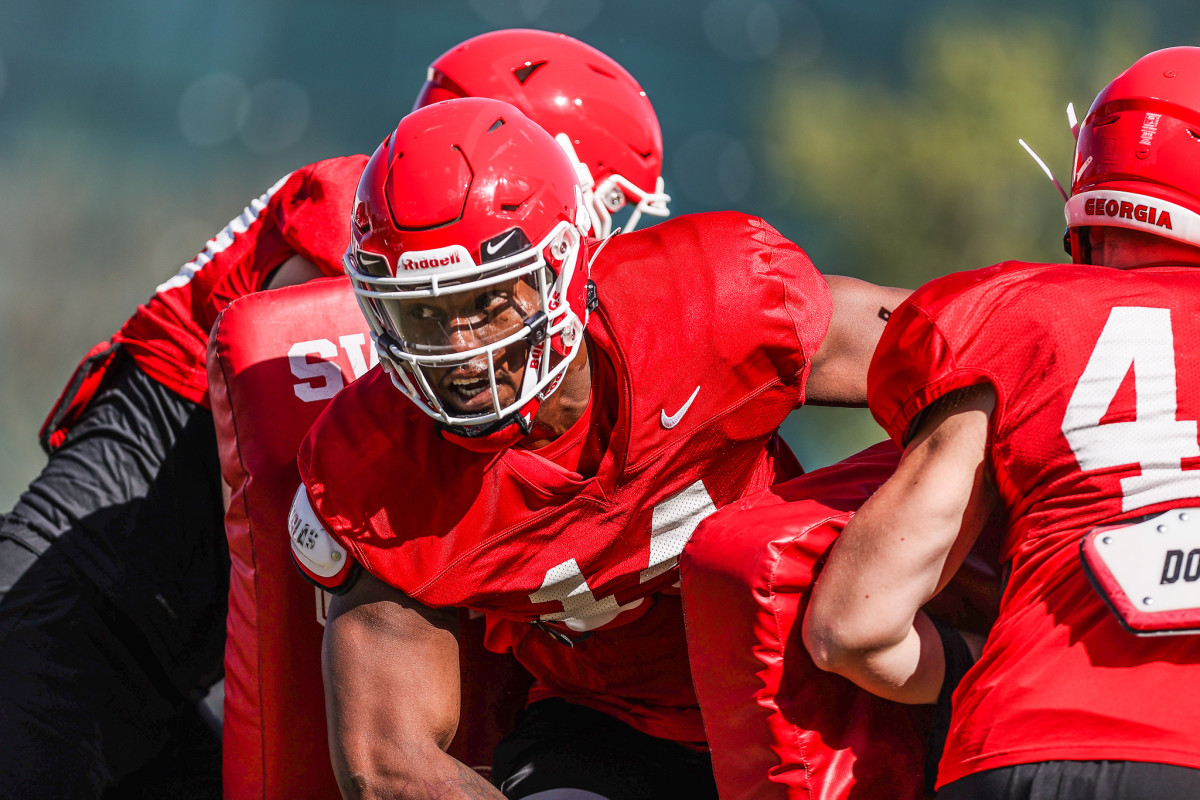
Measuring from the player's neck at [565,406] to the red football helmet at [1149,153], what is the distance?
764 millimetres

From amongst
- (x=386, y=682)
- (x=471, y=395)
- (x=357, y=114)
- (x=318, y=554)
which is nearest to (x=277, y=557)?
(x=318, y=554)

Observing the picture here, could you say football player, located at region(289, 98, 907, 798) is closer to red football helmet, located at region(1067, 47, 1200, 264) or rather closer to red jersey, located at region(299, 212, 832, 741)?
red jersey, located at region(299, 212, 832, 741)

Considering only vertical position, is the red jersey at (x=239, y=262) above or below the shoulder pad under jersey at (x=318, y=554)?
above

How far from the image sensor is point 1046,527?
1365mm

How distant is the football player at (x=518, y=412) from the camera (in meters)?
1.68

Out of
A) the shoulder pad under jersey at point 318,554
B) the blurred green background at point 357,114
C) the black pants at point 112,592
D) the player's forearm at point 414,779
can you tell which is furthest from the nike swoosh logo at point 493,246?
the blurred green background at point 357,114

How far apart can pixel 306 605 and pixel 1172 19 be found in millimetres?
4154

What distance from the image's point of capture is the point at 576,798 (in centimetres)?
189

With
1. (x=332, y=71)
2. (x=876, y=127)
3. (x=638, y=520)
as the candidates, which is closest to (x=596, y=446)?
(x=638, y=520)

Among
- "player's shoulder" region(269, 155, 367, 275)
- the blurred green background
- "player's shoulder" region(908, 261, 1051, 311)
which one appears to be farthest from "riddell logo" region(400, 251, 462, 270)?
the blurred green background

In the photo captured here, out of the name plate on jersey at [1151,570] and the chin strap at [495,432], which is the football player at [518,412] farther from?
the name plate on jersey at [1151,570]

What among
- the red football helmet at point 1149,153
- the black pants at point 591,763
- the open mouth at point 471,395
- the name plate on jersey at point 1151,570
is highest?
the red football helmet at point 1149,153

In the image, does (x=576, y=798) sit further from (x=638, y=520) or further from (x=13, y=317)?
(x=13, y=317)

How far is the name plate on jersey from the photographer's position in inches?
47.2
